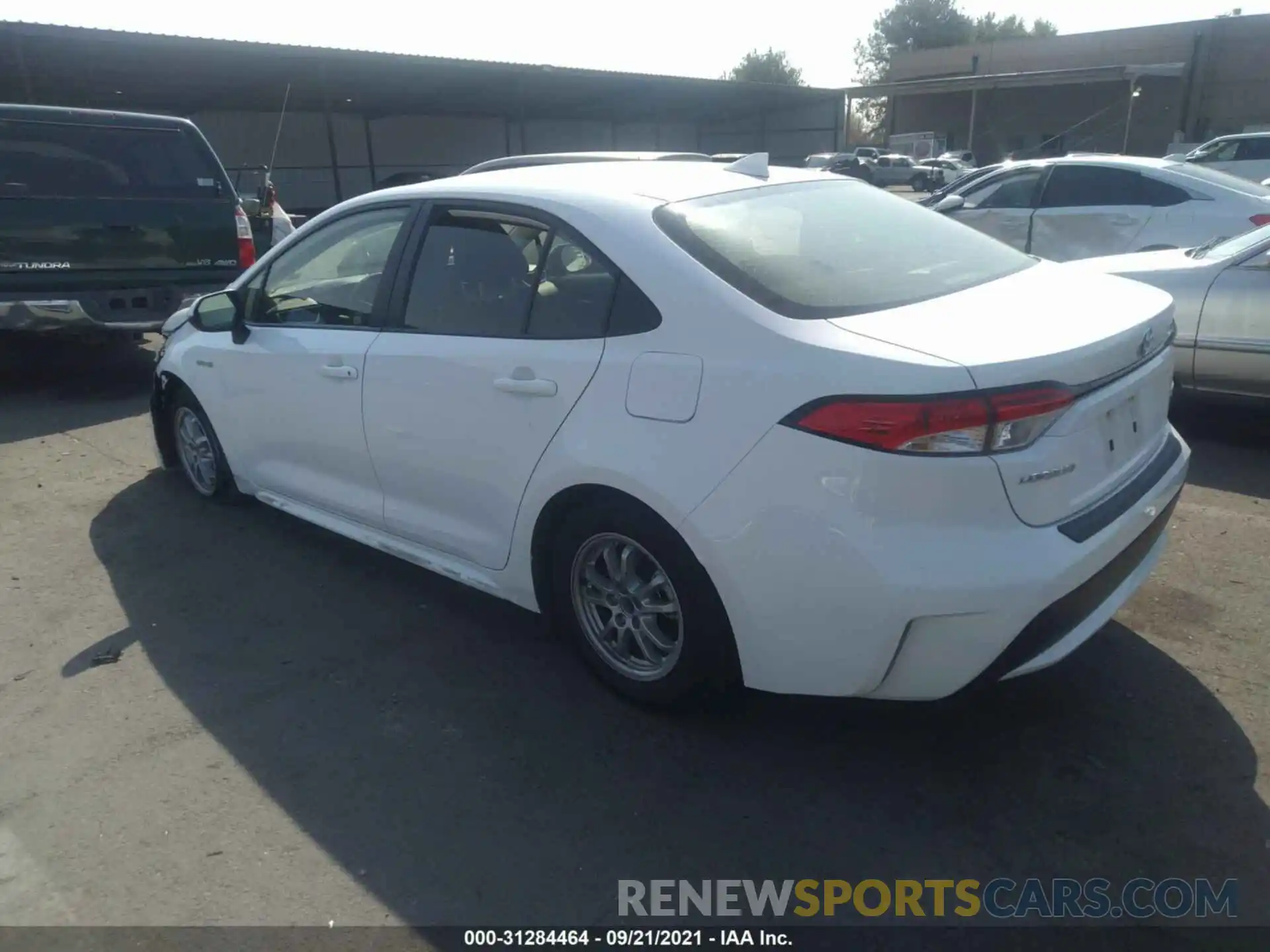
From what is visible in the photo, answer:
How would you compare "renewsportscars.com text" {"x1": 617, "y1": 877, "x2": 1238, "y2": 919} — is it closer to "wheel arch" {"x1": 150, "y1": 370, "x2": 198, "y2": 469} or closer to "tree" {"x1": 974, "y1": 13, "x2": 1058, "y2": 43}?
"wheel arch" {"x1": 150, "y1": 370, "x2": 198, "y2": 469}

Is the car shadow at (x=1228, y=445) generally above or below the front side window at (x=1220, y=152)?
below

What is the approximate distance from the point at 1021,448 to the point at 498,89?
30465 millimetres

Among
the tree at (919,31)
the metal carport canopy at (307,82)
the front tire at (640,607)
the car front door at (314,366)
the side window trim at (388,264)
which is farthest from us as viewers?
the tree at (919,31)

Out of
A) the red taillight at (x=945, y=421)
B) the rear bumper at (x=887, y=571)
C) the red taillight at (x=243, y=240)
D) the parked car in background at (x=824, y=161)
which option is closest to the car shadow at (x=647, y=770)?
the rear bumper at (x=887, y=571)

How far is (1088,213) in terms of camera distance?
9039 mm

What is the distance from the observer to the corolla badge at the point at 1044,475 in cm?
253

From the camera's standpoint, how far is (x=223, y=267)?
8.13 m

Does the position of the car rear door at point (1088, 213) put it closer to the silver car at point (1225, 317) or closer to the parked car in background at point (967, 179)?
the parked car in background at point (967, 179)

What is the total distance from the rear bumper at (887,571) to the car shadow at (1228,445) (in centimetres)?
294

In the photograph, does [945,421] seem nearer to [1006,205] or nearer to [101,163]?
[101,163]

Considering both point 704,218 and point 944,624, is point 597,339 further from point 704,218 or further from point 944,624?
point 944,624

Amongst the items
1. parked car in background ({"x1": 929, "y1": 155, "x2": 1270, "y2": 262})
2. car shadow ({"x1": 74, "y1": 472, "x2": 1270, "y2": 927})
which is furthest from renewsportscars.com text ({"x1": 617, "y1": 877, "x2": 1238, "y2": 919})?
parked car in background ({"x1": 929, "y1": 155, "x2": 1270, "y2": 262})

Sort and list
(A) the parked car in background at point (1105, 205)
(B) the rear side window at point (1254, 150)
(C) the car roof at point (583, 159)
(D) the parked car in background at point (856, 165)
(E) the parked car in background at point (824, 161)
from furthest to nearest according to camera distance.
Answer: (E) the parked car in background at point (824, 161)
(D) the parked car in background at point (856, 165)
(B) the rear side window at point (1254, 150)
(A) the parked car in background at point (1105, 205)
(C) the car roof at point (583, 159)

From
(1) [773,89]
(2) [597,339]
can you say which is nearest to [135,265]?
(2) [597,339]
